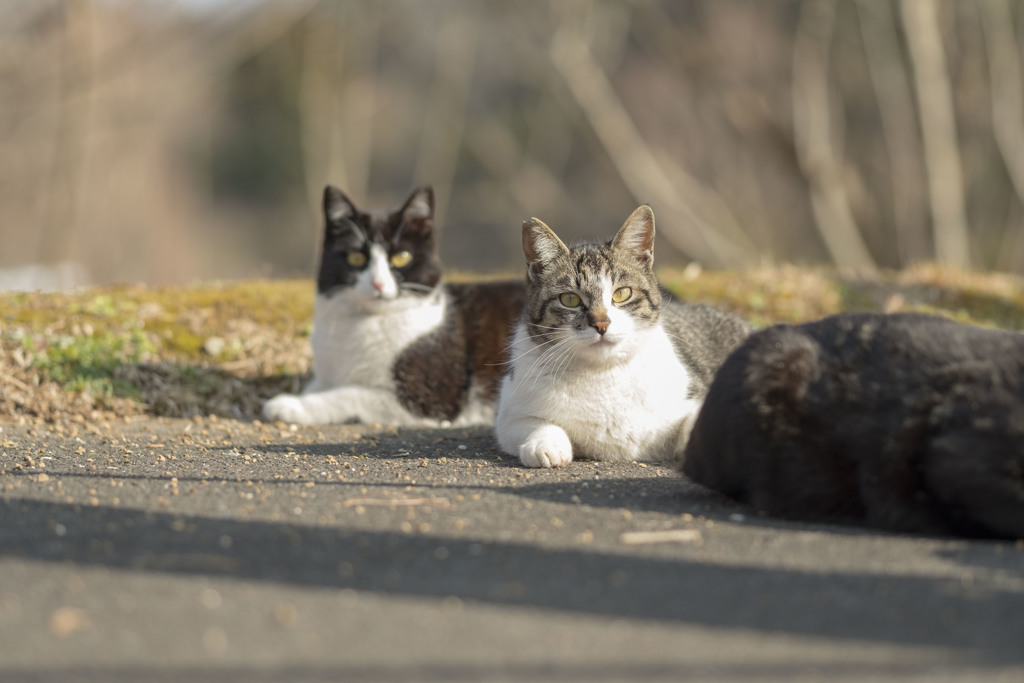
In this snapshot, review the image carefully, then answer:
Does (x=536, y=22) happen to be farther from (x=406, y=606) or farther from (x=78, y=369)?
(x=406, y=606)

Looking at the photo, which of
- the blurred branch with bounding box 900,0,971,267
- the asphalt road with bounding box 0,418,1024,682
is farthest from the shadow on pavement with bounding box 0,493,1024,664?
the blurred branch with bounding box 900,0,971,267

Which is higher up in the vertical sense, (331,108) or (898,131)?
(898,131)

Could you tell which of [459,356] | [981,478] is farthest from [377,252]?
[981,478]

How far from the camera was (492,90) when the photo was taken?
26703mm

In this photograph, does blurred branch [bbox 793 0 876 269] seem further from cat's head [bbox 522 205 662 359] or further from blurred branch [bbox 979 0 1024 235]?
cat's head [bbox 522 205 662 359]

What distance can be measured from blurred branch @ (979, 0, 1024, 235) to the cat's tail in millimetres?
12946

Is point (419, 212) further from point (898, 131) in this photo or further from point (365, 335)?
point (898, 131)

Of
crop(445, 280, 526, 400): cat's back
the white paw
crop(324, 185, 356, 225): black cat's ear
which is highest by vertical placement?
crop(324, 185, 356, 225): black cat's ear

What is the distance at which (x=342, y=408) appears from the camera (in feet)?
20.8

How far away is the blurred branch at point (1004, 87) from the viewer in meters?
14.3

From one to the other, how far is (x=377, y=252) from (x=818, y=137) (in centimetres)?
1131

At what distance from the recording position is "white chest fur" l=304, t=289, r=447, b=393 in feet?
21.3

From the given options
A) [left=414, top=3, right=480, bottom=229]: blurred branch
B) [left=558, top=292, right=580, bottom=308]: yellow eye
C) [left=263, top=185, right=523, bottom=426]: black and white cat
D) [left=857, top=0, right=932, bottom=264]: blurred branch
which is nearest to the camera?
[left=558, top=292, right=580, bottom=308]: yellow eye

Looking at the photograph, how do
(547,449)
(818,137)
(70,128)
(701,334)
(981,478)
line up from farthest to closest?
(818,137) < (70,128) < (701,334) < (547,449) < (981,478)
